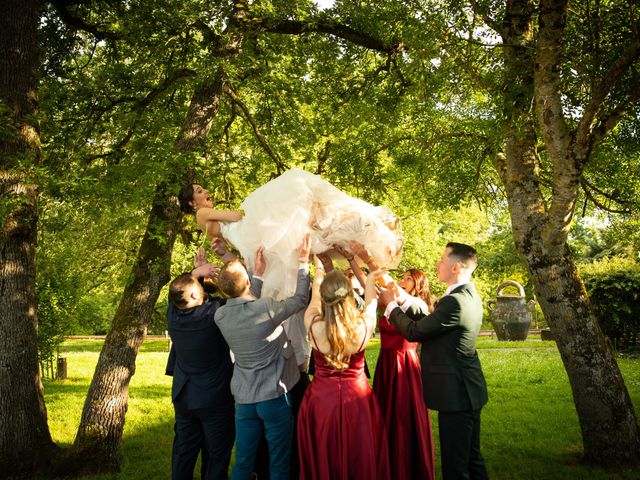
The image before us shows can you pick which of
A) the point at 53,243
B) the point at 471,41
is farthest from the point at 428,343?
the point at 53,243

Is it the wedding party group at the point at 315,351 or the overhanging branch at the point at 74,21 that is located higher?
the overhanging branch at the point at 74,21

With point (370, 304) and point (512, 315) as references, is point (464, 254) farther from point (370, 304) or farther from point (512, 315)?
point (512, 315)

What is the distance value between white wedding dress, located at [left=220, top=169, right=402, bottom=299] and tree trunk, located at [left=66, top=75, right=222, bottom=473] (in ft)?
6.52

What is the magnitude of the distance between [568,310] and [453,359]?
246 centimetres

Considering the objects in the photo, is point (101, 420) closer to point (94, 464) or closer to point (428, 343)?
point (94, 464)

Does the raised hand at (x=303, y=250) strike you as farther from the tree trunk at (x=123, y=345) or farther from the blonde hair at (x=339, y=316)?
the tree trunk at (x=123, y=345)

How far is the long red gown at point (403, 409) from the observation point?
4570 mm

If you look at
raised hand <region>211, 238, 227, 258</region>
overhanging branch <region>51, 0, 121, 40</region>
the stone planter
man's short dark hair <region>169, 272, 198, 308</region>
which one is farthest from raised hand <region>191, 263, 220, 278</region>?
the stone planter

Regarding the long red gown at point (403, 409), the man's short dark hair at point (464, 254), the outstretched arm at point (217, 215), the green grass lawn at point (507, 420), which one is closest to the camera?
the man's short dark hair at point (464, 254)

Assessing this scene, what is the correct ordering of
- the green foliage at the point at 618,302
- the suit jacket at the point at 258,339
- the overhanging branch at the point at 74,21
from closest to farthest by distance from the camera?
the suit jacket at the point at 258,339
the overhanging branch at the point at 74,21
the green foliage at the point at 618,302

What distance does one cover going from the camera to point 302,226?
4.18 meters

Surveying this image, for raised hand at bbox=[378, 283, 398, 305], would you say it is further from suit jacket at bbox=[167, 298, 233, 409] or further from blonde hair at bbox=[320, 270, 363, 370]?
suit jacket at bbox=[167, 298, 233, 409]

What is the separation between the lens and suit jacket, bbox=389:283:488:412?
4.04 metres

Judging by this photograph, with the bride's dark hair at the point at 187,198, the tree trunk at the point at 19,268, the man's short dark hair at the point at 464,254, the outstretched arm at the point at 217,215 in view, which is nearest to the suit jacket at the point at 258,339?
the outstretched arm at the point at 217,215
